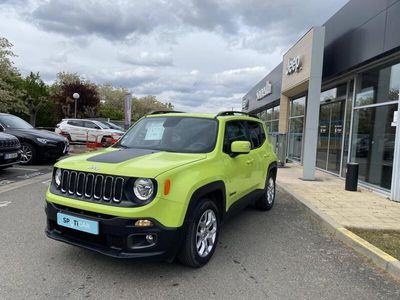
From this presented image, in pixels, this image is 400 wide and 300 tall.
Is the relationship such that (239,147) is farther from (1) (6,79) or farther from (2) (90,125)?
(1) (6,79)

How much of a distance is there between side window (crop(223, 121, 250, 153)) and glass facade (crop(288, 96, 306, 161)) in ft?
35.4

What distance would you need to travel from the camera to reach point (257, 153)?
18.7 ft

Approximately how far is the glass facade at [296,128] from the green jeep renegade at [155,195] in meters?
11.8

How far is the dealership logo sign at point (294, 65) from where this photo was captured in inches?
498

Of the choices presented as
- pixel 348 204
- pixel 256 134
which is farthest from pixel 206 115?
pixel 348 204

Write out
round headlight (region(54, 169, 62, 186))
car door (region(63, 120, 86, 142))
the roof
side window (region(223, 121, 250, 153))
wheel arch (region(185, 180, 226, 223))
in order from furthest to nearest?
car door (region(63, 120, 86, 142)) < the roof < side window (region(223, 121, 250, 153)) < round headlight (region(54, 169, 62, 186)) < wheel arch (region(185, 180, 226, 223))

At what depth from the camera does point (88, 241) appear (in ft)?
11.5

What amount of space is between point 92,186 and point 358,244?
3598 mm

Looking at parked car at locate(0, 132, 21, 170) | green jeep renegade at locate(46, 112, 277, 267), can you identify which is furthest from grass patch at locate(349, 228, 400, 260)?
parked car at locate(0, 132, 21, 170)

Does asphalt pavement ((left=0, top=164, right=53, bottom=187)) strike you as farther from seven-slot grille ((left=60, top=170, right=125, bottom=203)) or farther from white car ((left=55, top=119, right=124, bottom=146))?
white car ((left=55, top=119, right=124, bottom=146))

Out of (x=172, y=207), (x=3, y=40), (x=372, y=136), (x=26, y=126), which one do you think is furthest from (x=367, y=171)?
(x=3, y=40)

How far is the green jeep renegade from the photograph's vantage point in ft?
10.8

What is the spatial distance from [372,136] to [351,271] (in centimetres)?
629

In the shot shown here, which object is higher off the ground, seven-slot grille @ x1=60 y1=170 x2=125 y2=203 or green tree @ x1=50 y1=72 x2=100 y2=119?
green tree @ x1=50 y1=72 x2=100 y2=119
